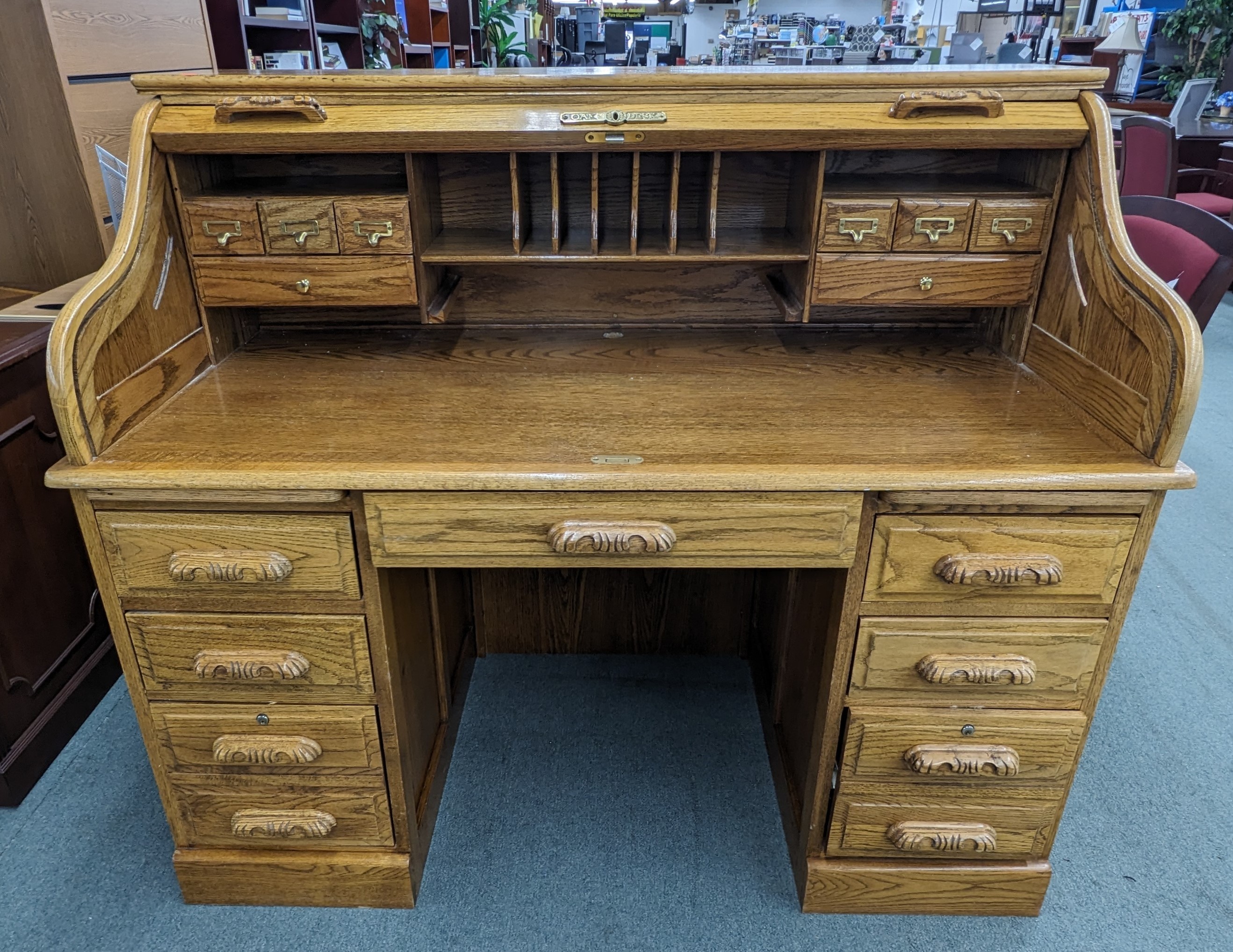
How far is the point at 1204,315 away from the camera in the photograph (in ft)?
6.18

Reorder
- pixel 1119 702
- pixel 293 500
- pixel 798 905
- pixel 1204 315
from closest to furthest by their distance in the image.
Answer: pixel 293 500 < pixel 798 905 < pixel 1204 315 < pixel 1119 702

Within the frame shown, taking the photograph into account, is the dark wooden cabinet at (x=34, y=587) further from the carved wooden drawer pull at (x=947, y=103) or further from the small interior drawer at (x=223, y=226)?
the carved wooden drawer pull at (x=947, y=103)

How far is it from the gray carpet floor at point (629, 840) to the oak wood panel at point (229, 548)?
2.17 feet

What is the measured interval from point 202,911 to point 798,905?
1079 mm

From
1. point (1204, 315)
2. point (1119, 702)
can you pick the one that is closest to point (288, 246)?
point (1204, 315)

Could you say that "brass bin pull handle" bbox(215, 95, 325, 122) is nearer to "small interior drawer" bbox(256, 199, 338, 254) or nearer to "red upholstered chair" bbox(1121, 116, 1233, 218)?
"small interior drawer" bbox(256, 199, 338, 254)

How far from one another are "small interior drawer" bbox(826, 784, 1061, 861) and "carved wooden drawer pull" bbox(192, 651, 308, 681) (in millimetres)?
929

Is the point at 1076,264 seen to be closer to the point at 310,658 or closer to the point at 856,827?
the point at 856,827

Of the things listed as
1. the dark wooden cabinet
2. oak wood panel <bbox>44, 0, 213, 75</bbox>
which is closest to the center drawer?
the dark wooden cabinet

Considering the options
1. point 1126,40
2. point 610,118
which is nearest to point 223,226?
point 610,118

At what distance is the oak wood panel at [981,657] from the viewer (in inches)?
50.4

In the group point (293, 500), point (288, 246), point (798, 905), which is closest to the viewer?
point (293, 500)

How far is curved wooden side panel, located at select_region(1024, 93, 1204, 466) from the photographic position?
1115 mm

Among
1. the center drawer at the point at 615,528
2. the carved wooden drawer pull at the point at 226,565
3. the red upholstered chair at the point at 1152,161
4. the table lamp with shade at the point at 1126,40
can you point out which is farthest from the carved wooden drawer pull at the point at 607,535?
the table lamp with shade at the point at 1126,40
